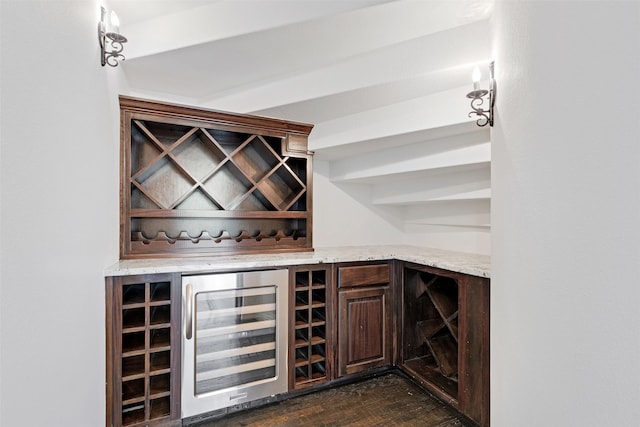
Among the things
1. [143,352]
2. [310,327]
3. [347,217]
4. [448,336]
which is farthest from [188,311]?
[448,336]

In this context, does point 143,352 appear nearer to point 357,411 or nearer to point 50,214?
point 50,214

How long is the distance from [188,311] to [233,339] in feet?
1.23

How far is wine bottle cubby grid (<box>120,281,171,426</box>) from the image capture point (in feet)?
5.75

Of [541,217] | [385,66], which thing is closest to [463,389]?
[541,217]

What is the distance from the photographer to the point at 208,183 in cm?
248

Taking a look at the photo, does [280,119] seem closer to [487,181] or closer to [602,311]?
[487,181]

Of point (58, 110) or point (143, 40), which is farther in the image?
point (143, 40)

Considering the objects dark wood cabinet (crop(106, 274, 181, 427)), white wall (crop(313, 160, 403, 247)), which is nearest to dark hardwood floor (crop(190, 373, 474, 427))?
dark wood cabinet (crop(106, 274, 181, 427))

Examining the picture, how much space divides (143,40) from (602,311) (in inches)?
87.3

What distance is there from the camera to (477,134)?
214cm

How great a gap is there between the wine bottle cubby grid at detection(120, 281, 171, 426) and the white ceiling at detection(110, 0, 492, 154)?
133cm

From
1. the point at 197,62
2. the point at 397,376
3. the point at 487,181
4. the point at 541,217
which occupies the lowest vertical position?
the point at 397,376

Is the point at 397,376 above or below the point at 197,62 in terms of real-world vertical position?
below

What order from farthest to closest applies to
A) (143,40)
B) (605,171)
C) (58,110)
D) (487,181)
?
(487,181), (143,40), (58,110), (605,171)
